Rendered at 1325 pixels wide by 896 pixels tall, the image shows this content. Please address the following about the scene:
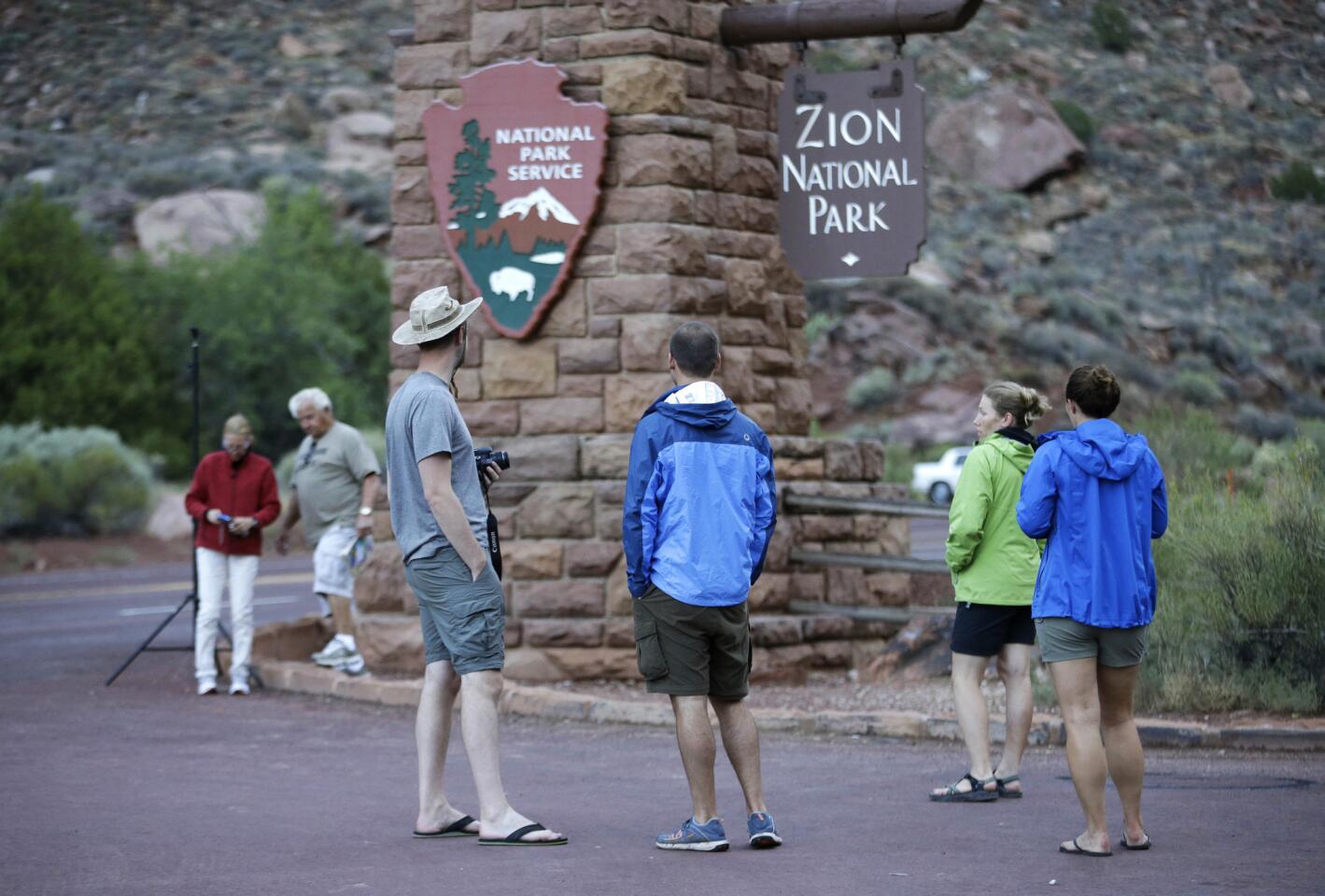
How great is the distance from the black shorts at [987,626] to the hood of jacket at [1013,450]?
→ 639mm

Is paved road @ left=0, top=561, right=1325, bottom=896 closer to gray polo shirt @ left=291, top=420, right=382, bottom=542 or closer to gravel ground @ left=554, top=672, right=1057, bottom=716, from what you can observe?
gravel ground @ left=554, top=672, right=1057, bottom=716

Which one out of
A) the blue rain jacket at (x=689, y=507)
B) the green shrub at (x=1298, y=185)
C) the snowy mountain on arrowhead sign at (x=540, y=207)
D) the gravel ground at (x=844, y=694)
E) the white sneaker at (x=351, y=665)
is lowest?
the gravel ground at (x=844, y=694)


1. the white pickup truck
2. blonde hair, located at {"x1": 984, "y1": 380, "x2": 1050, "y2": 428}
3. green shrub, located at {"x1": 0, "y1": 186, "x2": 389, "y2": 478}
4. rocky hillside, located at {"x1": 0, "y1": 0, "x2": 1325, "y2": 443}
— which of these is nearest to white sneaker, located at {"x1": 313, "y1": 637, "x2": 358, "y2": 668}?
blonde hair, located at {"x1": 984, "y1": 380, "x2": 1050, "y2": 428}

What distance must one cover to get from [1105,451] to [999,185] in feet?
183

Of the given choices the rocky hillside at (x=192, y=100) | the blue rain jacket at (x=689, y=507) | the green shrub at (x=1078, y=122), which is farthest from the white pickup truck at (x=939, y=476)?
the blue rain jacket at (x=689, y=507)

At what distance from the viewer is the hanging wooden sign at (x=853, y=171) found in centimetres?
1209

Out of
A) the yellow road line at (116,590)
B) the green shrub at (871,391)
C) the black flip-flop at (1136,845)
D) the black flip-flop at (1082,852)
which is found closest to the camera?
the black flip-flop at (1082,852)

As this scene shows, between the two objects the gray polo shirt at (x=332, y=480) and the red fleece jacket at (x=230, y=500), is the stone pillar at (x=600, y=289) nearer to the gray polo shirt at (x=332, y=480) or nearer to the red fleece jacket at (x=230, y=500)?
A: the gray polo shirt at (x=332, y=480)

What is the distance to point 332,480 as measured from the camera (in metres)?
12.5

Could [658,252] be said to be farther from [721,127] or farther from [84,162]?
[84,162]

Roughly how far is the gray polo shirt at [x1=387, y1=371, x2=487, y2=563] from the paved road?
124 centimetres

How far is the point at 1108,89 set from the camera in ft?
222

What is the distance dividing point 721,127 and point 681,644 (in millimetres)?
6097

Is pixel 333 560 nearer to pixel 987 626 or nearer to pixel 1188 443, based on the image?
pixel 987 626
